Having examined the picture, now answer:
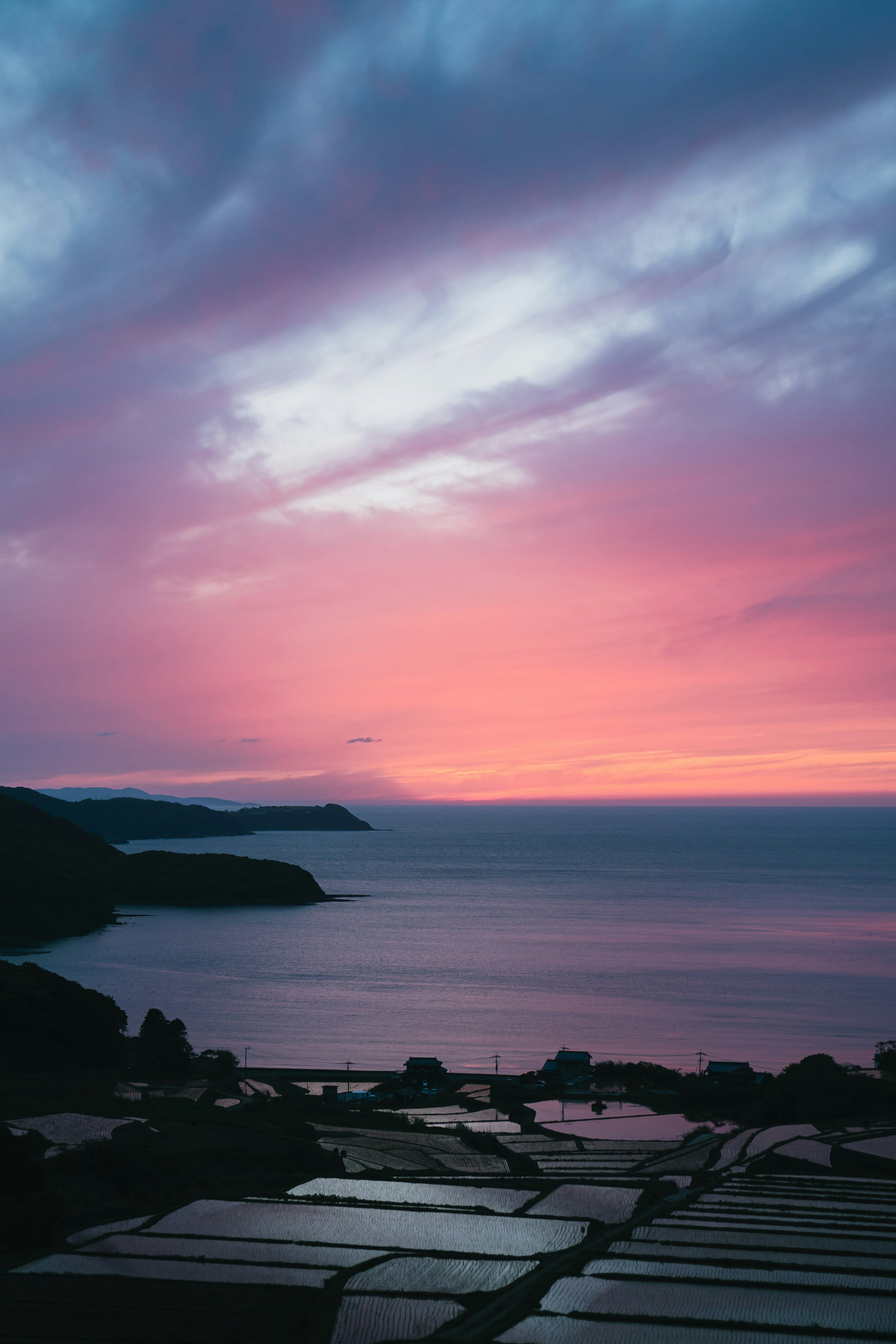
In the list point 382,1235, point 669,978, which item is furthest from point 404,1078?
point 669,978

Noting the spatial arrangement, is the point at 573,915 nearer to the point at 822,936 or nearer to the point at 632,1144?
the point at 822,936

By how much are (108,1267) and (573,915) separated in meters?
91.8

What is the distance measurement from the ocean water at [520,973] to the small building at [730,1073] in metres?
6.03

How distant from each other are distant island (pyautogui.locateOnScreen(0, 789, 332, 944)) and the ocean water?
15.9 feet

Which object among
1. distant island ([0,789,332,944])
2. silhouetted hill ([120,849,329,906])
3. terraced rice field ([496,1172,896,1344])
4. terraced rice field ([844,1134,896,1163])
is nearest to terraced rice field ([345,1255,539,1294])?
→ terraced rice field ([496,1172,896,1344])

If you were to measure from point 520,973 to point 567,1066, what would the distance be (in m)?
28.6

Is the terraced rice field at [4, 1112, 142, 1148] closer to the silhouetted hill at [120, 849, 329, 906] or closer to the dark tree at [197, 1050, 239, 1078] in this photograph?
the dark tree at [197, 1050, 239, 1078]

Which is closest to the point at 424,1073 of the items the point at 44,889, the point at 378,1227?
the point at 378,1227

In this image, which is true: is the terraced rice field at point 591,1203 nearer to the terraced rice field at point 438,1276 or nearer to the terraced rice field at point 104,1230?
the terraced rice field at point 438,1276

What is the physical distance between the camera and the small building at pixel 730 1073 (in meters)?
39.3

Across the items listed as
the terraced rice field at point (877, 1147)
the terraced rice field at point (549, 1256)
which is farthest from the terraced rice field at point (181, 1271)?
the terraced rice field at point (877, 1147)

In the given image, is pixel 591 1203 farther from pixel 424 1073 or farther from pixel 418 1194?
pixel 424 1073

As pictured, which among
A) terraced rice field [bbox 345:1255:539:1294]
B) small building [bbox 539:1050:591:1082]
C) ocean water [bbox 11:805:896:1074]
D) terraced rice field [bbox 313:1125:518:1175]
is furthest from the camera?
ocean water [bbox 11:805:896:1074]

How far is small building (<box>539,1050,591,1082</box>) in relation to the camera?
4262cm
